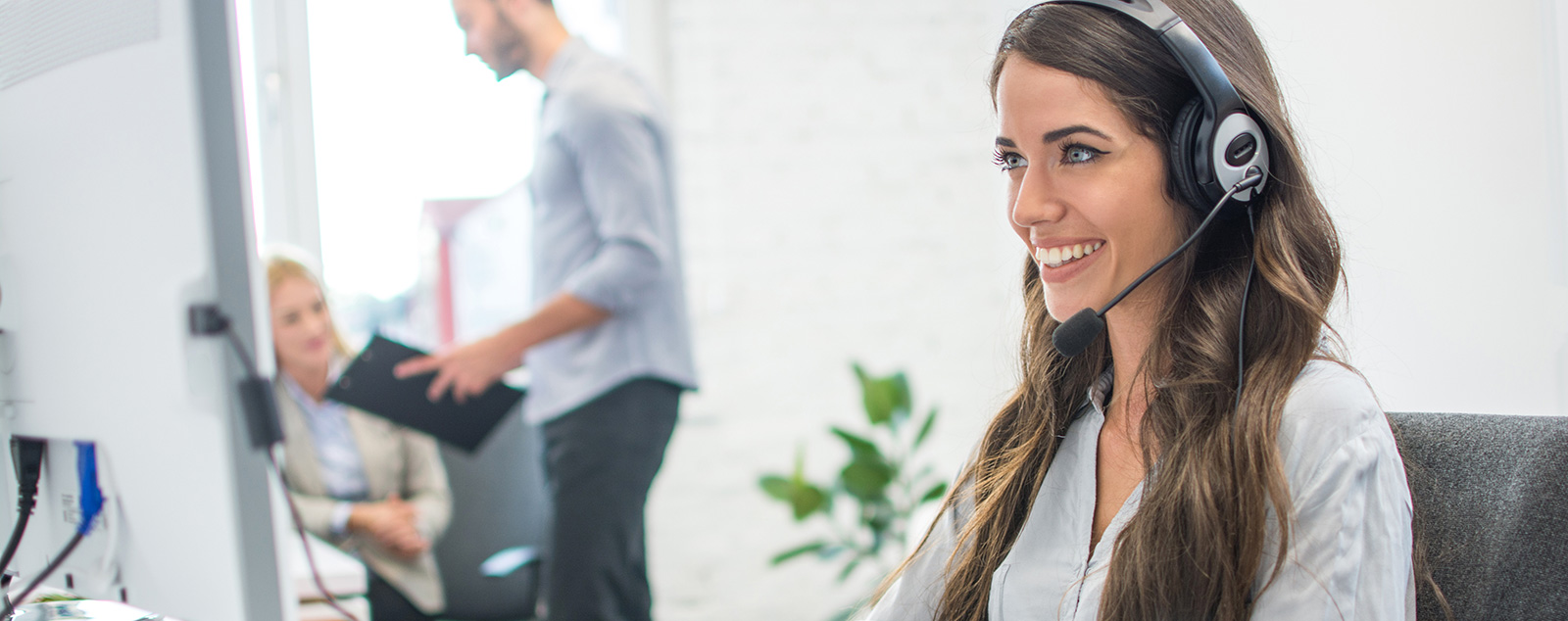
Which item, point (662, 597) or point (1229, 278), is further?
point (662, 597)

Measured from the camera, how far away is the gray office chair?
1.88 metres

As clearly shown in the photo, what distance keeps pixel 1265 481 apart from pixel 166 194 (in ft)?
2.34

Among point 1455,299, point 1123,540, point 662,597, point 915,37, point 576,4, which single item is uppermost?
point 576,4

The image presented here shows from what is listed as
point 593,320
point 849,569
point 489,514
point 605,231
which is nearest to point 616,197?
point 605,231

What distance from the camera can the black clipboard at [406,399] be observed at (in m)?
1.73

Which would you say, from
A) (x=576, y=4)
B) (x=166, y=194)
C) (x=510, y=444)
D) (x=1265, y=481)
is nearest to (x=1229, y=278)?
(x=1265, y=481)

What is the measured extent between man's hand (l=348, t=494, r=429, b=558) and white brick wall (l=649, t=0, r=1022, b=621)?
757 millimetres

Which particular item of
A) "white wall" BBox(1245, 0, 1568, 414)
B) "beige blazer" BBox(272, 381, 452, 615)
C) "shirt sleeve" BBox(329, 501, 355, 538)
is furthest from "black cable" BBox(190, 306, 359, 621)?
"shirt sleeve" BBox(329, 501, 355, 538)

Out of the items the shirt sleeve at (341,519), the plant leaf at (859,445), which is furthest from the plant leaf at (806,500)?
the shirt sleeve at (341,519)

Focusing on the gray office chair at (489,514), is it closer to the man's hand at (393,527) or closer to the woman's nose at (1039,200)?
the man's hand at (393,527)

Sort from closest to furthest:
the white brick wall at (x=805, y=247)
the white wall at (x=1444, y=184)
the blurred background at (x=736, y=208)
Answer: the white wall at (x=1444, y=184) → the blurred background at (x=736, y=208) → the white brick wall at (x=805, y=247)

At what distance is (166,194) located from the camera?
531mm

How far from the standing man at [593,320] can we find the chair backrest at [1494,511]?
1.21 meters

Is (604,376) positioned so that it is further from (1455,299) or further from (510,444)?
(1455,299)
